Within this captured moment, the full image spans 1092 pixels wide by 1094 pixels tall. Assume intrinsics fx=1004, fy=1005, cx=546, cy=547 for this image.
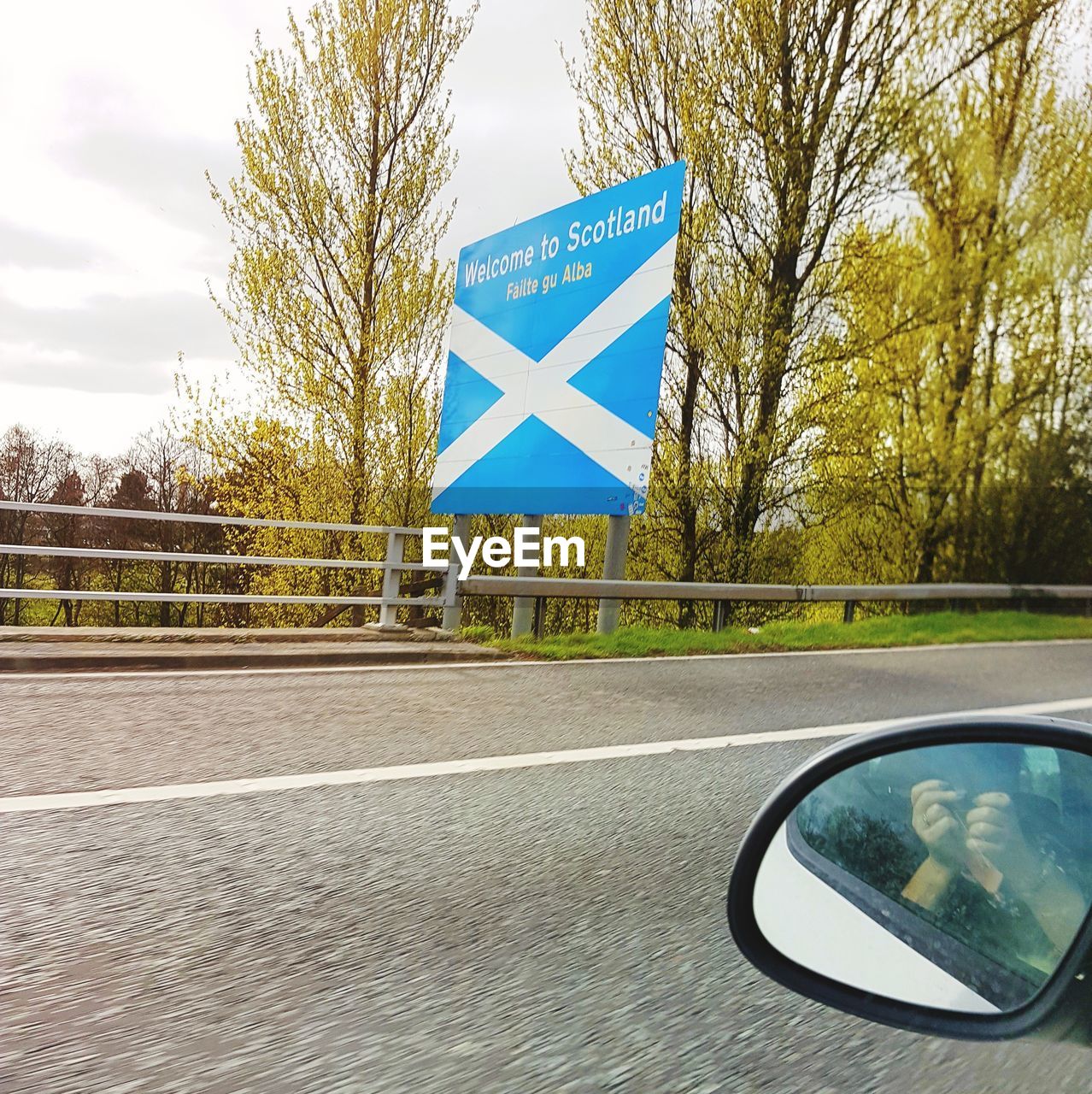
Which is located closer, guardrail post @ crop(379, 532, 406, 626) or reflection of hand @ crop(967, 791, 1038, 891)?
reflection of hand @ crop(967, 791, 1038, 891)

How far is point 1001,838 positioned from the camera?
1419 mm

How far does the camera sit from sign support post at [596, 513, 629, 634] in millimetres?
11234

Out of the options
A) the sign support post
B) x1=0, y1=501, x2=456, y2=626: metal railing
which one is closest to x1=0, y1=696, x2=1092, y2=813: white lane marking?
x1=0, y1=501, x2=456, y2=626: metal railing

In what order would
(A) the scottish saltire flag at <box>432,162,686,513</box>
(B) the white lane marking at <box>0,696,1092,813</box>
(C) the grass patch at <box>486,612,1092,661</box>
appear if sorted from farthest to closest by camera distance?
(A) the scottish saltire flag at <box>432,162,686,513</box>, (C) the grass patch at <box>486,612,1092,661</box>, (B) the white lane marking at <box>0,696,1092,813</box>

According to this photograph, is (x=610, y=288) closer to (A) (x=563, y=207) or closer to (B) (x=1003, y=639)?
(A) (x=563, y=207)

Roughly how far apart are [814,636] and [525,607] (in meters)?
3.51

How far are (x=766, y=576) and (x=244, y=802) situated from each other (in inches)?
577

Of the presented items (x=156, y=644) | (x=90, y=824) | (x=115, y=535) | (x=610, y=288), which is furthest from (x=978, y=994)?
(x=115, y=535)

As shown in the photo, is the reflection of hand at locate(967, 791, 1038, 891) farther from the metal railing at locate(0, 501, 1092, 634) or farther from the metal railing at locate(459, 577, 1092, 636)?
the metal railing at locate(459, 577, 1092, 636)

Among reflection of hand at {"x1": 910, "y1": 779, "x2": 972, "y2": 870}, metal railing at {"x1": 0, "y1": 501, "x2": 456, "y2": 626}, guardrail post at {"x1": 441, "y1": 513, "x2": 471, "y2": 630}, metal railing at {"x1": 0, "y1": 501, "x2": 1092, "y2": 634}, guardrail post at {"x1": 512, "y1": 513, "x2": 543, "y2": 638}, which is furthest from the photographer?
guardrail post at {"x1": 512, "y1": 513, "x2": 543, "y2": 638}

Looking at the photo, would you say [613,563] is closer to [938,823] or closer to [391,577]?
[391,577]

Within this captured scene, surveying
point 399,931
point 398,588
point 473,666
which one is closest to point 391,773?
point 399,931

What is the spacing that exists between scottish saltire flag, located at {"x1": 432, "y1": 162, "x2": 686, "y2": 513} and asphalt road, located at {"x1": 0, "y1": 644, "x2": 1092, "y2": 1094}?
5.41 m

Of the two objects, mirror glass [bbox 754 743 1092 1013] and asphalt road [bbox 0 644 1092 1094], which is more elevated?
mirror glass [bbox 754 743 1092 1013]
